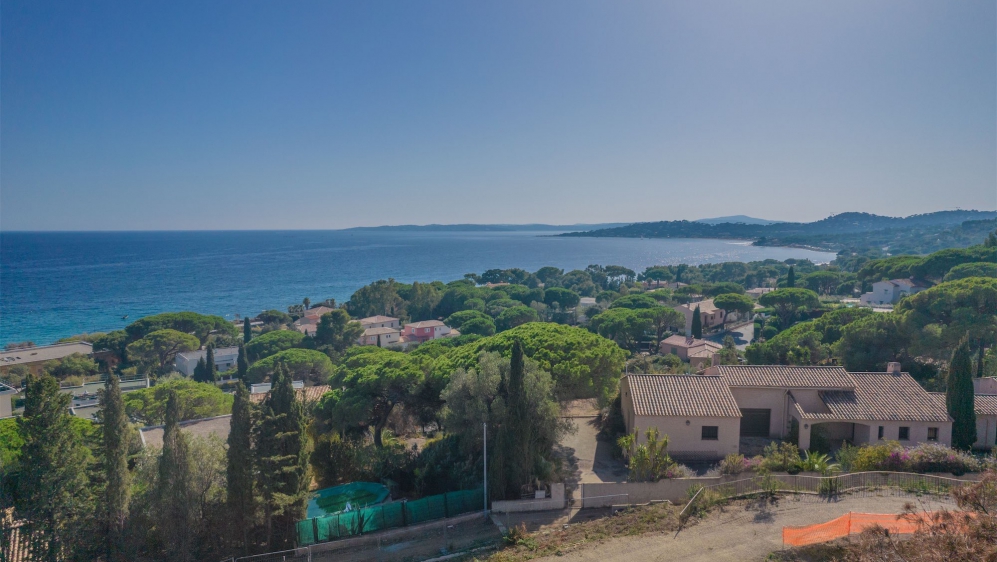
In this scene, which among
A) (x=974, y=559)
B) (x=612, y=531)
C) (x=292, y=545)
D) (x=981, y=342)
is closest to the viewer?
(x=974, y=559)

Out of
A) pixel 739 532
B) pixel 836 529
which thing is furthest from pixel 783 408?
pixel 836 529

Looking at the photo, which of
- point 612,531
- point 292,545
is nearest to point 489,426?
point 612,531

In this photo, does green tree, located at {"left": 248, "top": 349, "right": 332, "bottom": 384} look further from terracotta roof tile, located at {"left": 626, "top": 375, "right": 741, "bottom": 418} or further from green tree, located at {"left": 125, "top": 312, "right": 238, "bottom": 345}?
terracotta roof tile, located at {"left": 626, "top": 375, "right": 741, "bottom": 418}

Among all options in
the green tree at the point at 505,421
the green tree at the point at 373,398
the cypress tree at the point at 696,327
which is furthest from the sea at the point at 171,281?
the green tree at the point at 505,421

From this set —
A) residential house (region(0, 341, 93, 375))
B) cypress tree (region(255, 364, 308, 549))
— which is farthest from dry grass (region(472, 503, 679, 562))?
residential house (region(0, 341, 93, 375))

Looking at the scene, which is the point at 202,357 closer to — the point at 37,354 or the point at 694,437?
the point at 37,354

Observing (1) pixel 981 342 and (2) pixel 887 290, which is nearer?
(1) pixel 981 342

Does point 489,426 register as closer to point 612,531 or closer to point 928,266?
point 612,531

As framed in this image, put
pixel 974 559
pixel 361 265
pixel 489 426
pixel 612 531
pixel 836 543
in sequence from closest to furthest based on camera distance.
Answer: pixel 974 559 → pixel 836 543 → pixel 612 531 → pixel 489 426 → pixel 361 265

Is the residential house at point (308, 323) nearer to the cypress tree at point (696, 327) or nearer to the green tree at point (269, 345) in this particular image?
the green tree at point (269, 345)
